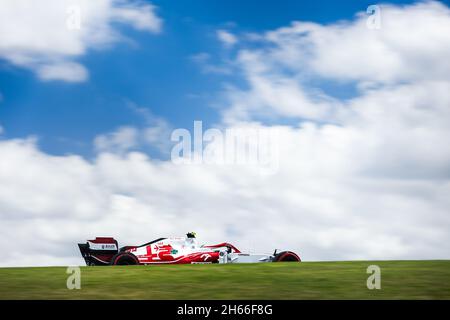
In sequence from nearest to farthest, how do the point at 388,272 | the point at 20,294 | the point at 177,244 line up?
1. the point at 20,294
2. the point at 388,272
3. the point at 177,244

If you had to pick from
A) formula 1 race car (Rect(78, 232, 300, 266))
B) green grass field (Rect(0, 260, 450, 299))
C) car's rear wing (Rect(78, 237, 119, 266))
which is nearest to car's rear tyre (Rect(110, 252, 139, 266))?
formula 1 race car (Rect(78, 232, 300, 266))

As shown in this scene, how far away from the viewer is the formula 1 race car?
21.8 metres

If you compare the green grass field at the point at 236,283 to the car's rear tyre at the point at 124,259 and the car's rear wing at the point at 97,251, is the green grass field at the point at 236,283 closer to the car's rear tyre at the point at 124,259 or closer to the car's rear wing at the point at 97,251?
the car's rear tyre at the point at 124,259

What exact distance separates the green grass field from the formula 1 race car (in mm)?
6166

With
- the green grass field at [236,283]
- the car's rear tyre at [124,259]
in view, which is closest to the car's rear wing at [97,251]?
the car's rear tyre at [124,259]

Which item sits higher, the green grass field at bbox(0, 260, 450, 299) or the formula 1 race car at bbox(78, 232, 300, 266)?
the formula 1 race car at bbox(78, 232, 300, 266)

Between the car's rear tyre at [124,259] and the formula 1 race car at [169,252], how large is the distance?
716mm

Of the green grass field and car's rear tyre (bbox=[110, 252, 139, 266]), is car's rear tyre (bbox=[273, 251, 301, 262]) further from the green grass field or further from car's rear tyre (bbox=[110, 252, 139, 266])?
car's rear tyre (bbox=[110, 252, 139, 266])

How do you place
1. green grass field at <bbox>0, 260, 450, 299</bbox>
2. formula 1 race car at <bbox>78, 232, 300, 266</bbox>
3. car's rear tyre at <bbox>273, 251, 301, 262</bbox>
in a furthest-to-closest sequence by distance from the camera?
formula 1 race car at <bbox>78, 232, 300, 266</bbox>, car's rear tyre at <bbox>273, 251, 301, 262</bbox>, green grass field at <bbox>0, 260, 450, 299</bbox>

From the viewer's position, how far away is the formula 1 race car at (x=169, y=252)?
71.6ft

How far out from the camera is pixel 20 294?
11.3m
